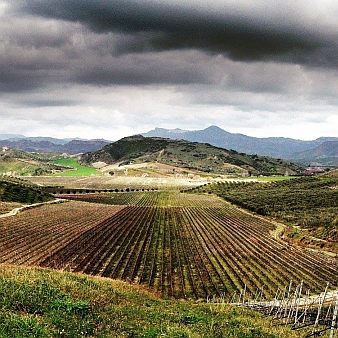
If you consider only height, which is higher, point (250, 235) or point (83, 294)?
point (83, 294)

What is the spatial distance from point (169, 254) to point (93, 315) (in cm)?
4178

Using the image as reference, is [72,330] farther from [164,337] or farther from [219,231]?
[219,231]

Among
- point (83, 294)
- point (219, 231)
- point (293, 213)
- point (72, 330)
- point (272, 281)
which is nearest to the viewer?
point (72, 330)

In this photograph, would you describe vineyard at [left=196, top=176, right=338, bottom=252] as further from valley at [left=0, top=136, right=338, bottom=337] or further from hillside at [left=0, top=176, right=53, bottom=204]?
hillside at [left=0, top=176, right=53, bottom=204]

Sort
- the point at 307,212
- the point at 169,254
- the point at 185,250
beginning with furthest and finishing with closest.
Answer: the point at 307,212 < the point at 185,250 < the point at 169,254

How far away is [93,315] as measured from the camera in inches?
725

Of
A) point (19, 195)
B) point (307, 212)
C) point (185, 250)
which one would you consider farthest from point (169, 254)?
point (19, 195)

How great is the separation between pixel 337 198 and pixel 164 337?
139206 millimetres

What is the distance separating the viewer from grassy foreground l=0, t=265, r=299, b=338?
50.7 ft

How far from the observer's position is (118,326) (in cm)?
1770

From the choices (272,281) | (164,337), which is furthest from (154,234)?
(164,337)

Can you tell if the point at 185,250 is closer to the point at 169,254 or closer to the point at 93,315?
the point at 169,254

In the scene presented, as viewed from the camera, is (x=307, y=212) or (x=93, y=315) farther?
(x=307, y=212)

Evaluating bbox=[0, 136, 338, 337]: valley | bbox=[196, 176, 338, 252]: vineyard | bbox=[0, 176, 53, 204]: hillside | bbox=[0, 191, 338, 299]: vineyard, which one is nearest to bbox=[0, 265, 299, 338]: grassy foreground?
bbox=[0, 136, 338, 337]: valley
